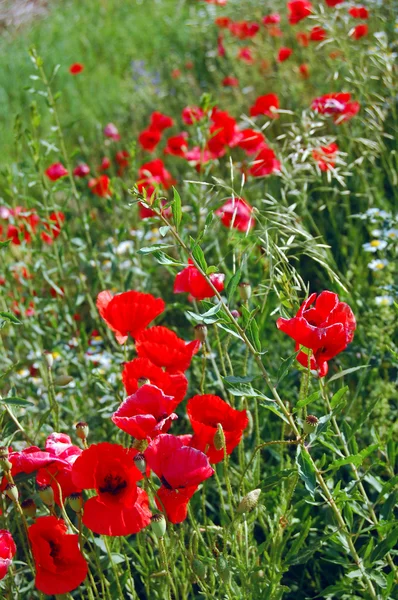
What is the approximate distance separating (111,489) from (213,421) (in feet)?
0.67

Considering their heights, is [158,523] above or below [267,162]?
above

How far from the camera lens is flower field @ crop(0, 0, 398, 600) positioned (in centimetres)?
122

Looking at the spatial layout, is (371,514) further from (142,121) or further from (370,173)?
(142,121)

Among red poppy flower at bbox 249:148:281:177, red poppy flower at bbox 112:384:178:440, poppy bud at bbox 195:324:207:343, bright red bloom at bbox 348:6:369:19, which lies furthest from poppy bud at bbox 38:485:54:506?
bright red bloom at bbox 348:6:369:19

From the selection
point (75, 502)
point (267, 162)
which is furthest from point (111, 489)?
point (267, 162)

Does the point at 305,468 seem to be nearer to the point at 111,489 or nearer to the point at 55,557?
the point at 111,489

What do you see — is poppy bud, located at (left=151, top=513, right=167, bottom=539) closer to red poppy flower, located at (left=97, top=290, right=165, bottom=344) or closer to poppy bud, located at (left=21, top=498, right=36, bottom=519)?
poppy bud, located at (left=21, top=498, right=36, bottom=519)

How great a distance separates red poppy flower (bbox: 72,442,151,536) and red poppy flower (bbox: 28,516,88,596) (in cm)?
7

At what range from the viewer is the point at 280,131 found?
3.89m

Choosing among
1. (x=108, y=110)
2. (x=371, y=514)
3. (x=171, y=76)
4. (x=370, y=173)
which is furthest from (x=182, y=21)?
(x=371, y=514)

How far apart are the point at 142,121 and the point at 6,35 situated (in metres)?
4.32

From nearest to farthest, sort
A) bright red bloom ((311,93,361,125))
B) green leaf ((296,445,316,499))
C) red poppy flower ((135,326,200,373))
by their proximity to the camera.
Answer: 1. green leaf ((296,445,316,499))
2. red poppy flower ((135,326,200,373))
3. bright red bloom ((311,93,361,125))

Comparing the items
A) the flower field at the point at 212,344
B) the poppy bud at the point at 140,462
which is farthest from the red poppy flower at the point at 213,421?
the poppy bud at the point at 140,462

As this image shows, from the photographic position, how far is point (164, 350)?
1403 millimetres
